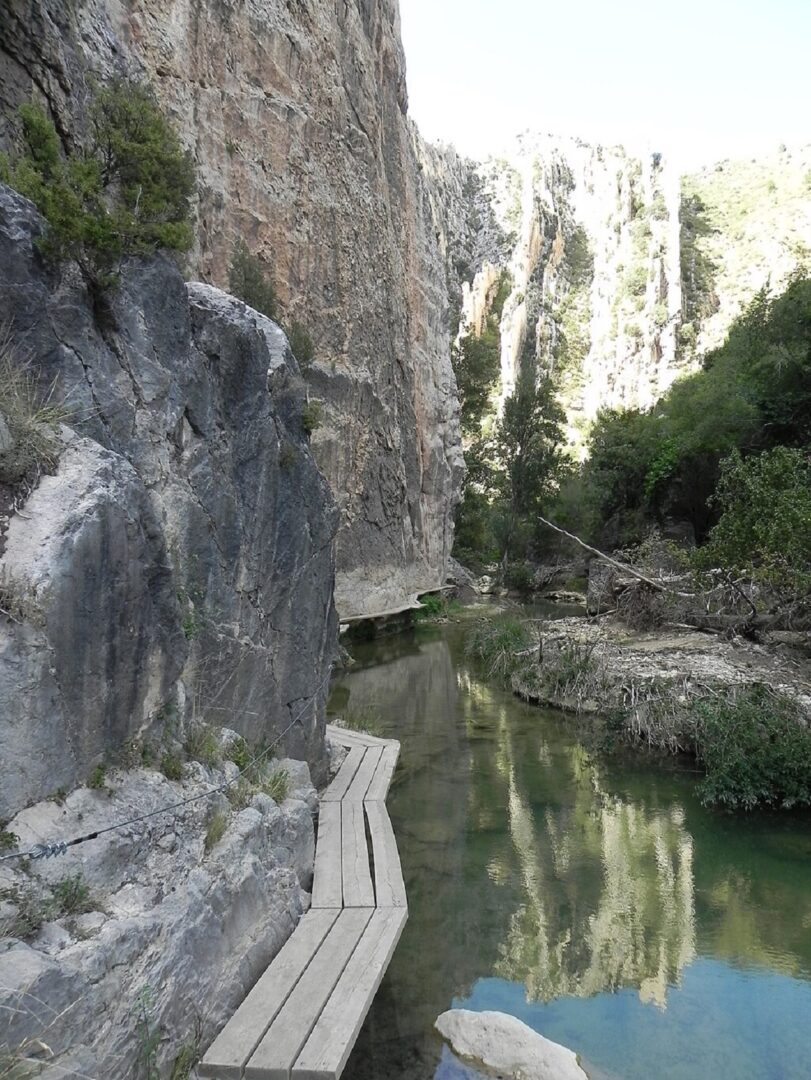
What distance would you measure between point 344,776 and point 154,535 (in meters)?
5.02

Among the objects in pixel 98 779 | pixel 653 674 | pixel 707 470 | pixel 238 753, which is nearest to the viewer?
pixel 98 779

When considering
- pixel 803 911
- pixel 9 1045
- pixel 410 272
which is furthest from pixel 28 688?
pixel 410 272

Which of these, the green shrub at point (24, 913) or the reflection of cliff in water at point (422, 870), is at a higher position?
the green shrub at point (24, 913)

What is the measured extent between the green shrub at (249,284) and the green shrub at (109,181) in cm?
960

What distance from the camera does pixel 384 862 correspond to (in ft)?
20.0

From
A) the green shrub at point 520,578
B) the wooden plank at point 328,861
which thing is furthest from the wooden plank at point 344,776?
the green shrub at point 520,578

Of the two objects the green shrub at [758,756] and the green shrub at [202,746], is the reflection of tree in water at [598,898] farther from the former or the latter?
the green shrub at [202,746]

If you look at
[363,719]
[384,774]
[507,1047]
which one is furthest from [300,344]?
[507,1047]

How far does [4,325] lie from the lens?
4.15 m

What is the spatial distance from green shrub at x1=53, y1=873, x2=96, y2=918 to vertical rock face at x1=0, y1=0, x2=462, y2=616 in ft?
32.7

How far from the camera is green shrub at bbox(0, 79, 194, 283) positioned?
180 inches

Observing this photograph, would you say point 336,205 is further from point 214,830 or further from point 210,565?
point 214,830

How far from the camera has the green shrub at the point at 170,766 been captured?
163 inches

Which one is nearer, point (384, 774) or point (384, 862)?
point (384, 862)
